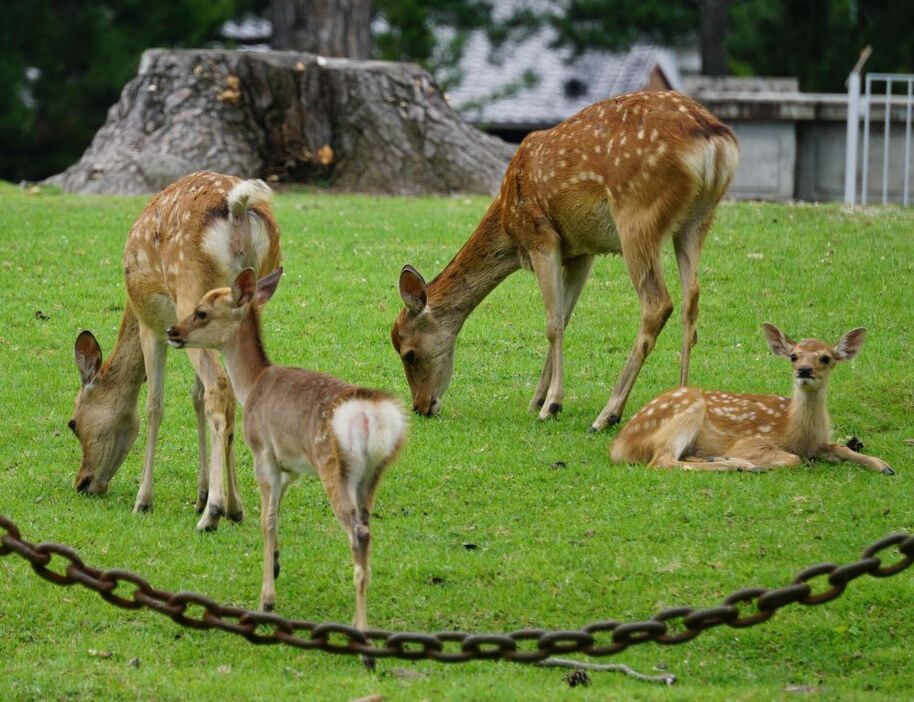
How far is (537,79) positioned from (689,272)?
23.3m

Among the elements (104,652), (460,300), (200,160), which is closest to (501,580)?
(104,652)

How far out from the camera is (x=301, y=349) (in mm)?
11391

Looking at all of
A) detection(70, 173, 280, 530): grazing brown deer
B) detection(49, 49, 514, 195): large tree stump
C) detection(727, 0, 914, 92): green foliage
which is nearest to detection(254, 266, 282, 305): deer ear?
detection(70, 173, 280, 530): grazing brown deer

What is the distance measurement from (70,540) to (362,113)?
33.4 ft

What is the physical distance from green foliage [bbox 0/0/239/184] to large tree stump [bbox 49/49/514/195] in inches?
479

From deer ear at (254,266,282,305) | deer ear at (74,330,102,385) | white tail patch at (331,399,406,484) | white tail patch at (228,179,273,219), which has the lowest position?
deer ear at (74,330,102,385)

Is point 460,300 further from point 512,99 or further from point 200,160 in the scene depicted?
point 512,99

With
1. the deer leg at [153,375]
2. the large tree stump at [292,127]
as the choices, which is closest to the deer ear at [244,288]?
the deer leg at [153,375]

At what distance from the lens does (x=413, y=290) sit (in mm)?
10500

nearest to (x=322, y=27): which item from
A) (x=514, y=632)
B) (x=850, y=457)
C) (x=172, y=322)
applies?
(x=172, y=322)

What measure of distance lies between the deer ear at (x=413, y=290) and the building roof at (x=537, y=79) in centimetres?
2078

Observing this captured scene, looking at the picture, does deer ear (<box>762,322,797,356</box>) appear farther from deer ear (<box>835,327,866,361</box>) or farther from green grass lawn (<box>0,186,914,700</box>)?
green grass lawn (<box>0,186,914,700</box>)

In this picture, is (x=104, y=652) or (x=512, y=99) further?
(x=512, y=99)

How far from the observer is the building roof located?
32125 millimetres
